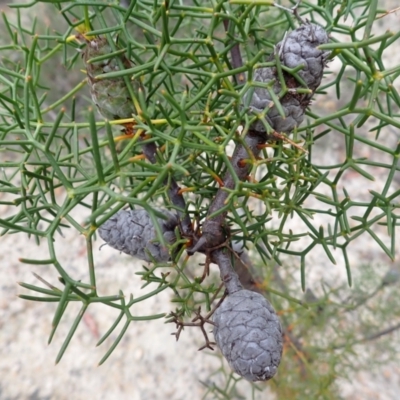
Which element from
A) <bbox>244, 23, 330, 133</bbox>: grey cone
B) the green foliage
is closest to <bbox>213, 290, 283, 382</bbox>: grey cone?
the green foliage

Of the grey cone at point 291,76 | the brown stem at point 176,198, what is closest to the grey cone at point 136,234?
the brown stem at point 176,198

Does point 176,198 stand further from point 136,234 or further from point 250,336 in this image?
point 250,336

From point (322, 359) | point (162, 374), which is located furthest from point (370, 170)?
point (162, 374)

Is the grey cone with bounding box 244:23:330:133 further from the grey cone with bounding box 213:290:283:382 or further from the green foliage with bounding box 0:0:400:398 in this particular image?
the grey cone with bounding box 213:290:283:382

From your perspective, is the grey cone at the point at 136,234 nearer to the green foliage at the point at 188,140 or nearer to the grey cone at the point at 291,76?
the green foliage at the point at 188,140

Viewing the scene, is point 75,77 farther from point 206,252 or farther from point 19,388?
point 206,252
